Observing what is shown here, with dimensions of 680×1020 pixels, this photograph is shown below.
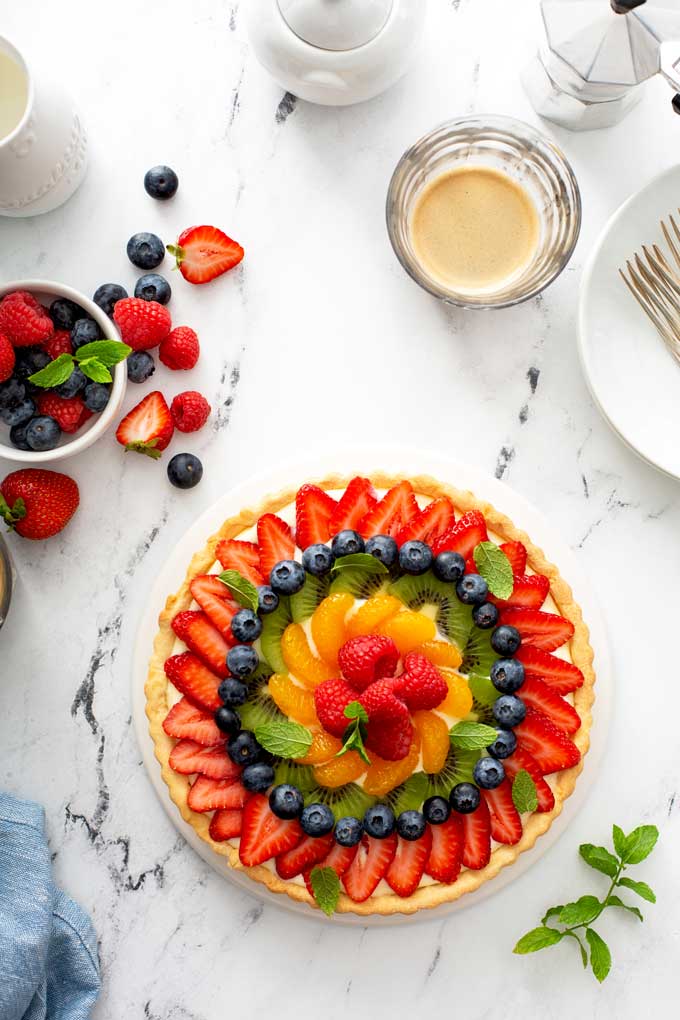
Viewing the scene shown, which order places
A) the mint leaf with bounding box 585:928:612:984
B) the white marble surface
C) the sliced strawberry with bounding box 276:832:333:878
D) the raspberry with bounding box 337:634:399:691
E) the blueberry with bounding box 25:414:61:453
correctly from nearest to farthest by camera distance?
1. the raspberry with bounding box 337:634:399:691
2. the sliced strawberry with bounding box 276:832:333:878
3. the blueberry with bounding box 25:414:61:453
4. the mint leaf with bounding box 585:928:612:984
5. the white marble surface

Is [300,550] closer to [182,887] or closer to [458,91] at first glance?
[182,887]

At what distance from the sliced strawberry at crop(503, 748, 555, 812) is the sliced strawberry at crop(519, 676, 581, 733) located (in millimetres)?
119

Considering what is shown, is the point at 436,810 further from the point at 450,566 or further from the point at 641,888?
the point at 641,888

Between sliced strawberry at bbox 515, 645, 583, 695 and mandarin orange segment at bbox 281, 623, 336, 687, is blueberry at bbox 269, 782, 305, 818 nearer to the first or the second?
mandarin orange segment at bbox 281, 623, 336, 687

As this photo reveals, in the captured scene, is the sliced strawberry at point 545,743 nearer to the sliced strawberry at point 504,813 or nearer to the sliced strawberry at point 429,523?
the sliced strawberry at point 504,813

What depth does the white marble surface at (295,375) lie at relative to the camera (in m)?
2.73

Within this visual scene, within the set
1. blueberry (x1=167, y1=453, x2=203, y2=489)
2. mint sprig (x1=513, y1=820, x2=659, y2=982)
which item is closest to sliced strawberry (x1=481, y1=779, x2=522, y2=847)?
mint sprig (x1=513, y1=820, x2=659, y2=982)

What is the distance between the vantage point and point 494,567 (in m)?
2.35

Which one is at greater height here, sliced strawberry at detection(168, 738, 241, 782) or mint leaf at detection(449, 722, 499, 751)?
mint leaf at detection(449, 722, 499, 751)

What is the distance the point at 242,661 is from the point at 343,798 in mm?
465

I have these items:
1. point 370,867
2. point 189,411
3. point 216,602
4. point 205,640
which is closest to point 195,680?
point 205,640

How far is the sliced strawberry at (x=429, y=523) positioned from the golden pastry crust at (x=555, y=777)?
12 centimetres

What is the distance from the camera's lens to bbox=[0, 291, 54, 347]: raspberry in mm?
2463

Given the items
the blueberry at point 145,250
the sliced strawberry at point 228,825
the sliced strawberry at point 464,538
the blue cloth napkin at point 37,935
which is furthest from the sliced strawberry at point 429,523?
the blue cloth napkin at point 37,935
